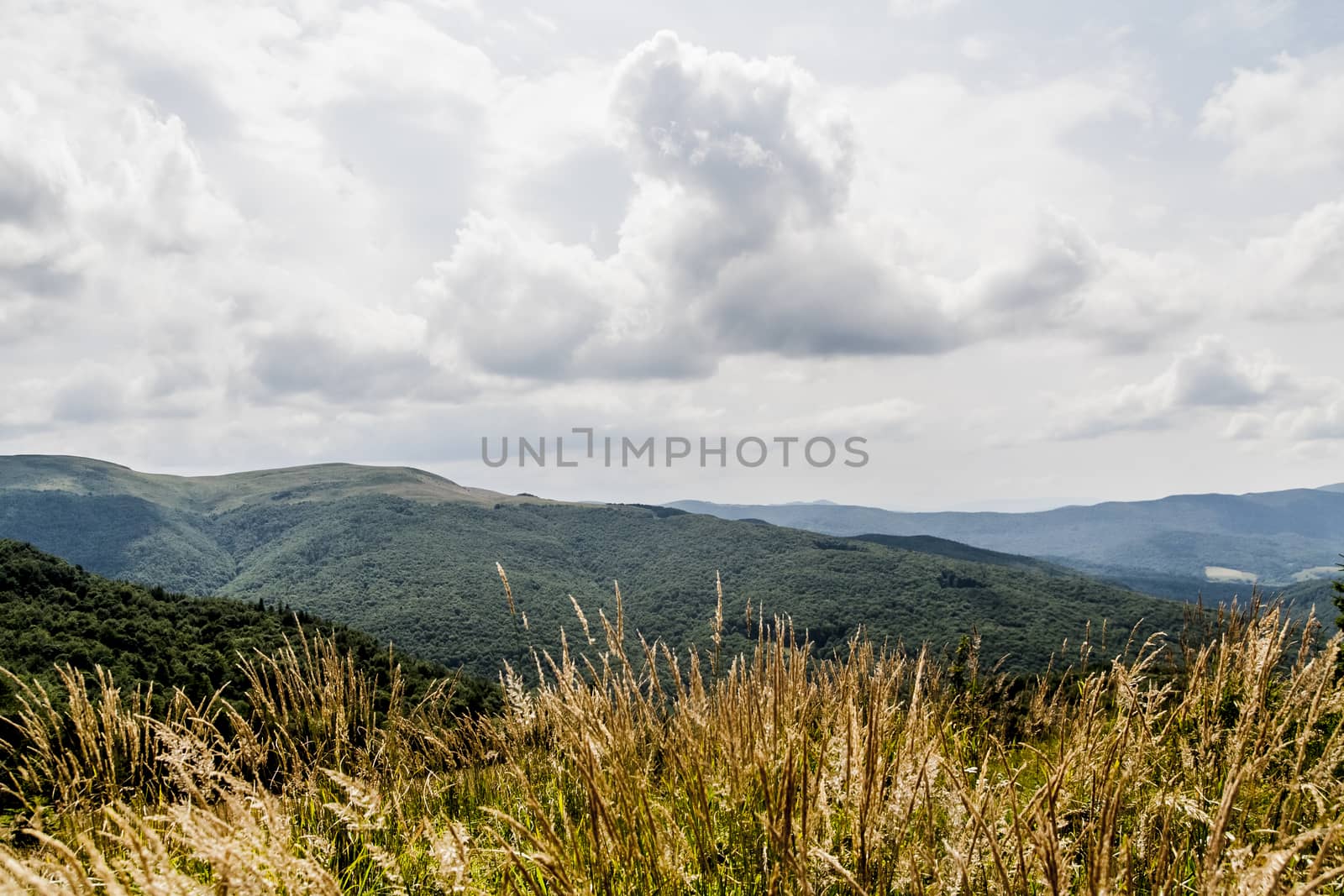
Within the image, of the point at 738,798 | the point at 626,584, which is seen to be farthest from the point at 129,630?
the point at 626,584

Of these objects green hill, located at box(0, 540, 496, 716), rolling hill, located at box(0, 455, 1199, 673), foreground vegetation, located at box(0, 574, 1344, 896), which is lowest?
rolling hill, located at box(0, 455, 1199, 673)

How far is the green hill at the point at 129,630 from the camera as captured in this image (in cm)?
3466

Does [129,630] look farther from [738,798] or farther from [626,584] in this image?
[626,584]

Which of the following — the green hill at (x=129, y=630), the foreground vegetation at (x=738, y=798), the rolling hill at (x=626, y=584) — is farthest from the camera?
the rolling hill at (x=626, y=584)

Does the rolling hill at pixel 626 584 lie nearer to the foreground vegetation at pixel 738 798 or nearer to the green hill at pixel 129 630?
the green hill at pixel 129 630

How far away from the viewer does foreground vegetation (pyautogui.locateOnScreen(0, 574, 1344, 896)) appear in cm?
175

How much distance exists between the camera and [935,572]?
144 metres

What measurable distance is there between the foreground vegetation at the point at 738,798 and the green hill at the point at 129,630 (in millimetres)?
29089

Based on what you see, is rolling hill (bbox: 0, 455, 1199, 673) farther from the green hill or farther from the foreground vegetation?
the foreground vegetation

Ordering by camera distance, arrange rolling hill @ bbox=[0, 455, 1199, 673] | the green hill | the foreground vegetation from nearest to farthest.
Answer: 1. the foreground vegetation
2. the green hill
3. rolling hill @ bbox=[0, 455, 1199, 673]

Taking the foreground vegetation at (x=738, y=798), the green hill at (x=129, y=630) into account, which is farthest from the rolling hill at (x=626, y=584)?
the foreground vegetation at (x=738, y=798)

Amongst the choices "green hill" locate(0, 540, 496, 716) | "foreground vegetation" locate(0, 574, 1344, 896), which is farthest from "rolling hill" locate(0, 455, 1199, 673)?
"foreground vegetation" locate(0, 574, 1344, 896)

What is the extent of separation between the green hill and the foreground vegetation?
29.1 m

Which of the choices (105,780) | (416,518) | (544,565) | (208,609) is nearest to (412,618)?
(544,565)
